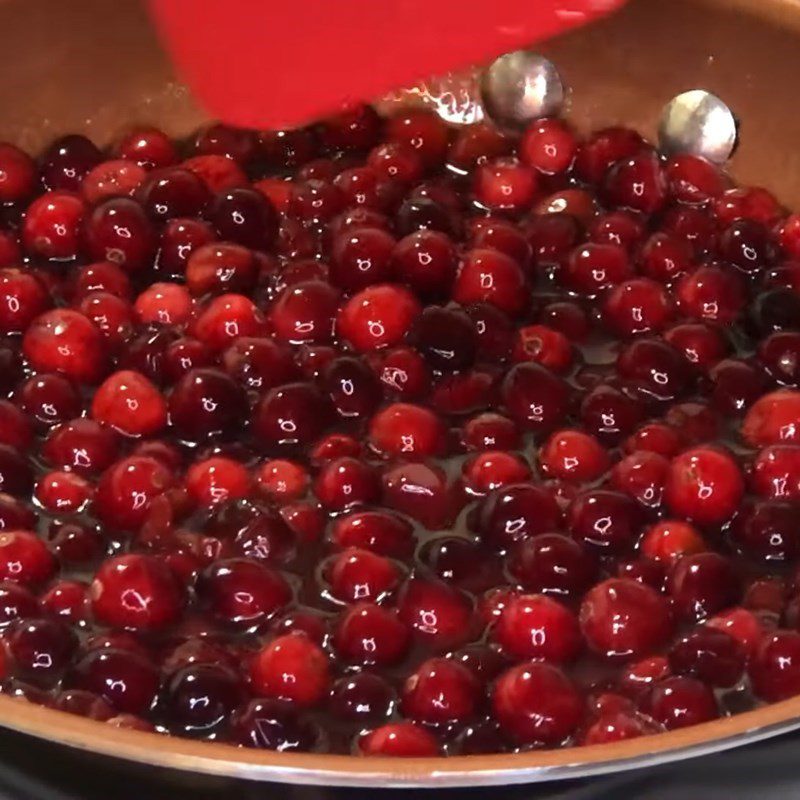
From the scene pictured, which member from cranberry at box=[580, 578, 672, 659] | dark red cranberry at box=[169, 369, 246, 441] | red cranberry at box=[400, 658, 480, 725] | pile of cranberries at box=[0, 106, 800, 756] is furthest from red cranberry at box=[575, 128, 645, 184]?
red cranberry at box=[400, 658, 480, 725]

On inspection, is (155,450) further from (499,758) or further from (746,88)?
(746,88)

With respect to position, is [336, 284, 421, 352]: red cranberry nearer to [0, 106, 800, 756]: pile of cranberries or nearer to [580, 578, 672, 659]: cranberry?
[0, 106, 800, 756]: pile of cranberries

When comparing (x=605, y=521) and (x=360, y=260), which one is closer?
(x=605, y=521)

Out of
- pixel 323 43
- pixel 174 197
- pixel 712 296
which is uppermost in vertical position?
pixel 323 43

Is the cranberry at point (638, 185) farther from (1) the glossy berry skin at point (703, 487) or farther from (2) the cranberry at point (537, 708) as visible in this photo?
(2) the cranberry at point (537, 708)

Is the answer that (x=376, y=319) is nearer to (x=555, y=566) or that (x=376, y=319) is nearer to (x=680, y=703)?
(x=555, y=566)

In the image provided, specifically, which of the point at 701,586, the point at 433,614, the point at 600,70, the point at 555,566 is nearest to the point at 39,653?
the point at 433,614
